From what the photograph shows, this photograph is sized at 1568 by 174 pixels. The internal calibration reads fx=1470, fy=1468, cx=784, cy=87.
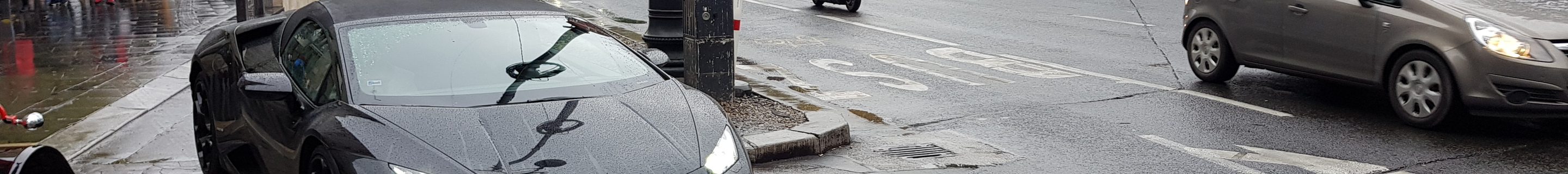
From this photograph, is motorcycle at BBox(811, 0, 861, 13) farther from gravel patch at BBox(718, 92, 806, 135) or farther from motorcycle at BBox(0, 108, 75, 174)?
motorcycle at BBox(0, 108, 75, 174)

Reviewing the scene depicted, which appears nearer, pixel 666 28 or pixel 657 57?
pixel 657 57

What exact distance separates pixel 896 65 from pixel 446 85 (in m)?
6.20

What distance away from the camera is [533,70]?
5.06 m

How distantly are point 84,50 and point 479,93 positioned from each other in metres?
8.38

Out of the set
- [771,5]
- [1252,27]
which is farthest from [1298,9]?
[771,5]

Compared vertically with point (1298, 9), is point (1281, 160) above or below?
below

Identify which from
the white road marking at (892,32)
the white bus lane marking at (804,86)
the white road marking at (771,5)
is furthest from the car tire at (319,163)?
the white road marking at (771,5)

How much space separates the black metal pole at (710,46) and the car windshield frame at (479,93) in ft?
7.28

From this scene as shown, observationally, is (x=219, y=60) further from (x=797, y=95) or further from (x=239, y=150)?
(x=797, y=95)

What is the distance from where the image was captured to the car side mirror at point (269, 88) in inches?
190

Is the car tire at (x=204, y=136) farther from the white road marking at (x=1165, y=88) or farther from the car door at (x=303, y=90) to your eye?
the white road marking at (x=1165, y=88)

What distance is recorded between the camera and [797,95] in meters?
8.88

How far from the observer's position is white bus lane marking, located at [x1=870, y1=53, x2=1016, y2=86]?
9680mm

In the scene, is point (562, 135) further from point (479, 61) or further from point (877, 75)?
point (877, 75)
